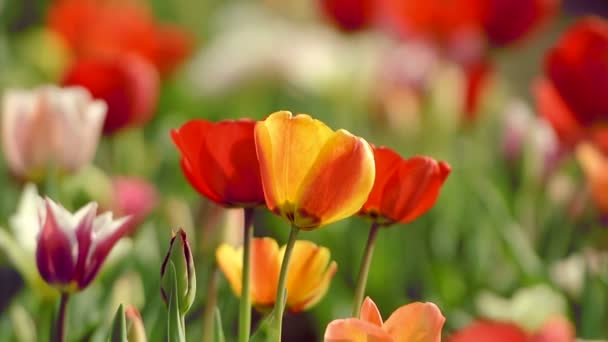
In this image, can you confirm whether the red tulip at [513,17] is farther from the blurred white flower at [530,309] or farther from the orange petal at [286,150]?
the orange petal at [286,150]

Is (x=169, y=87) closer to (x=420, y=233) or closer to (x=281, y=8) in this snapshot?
(x=420, y=233)

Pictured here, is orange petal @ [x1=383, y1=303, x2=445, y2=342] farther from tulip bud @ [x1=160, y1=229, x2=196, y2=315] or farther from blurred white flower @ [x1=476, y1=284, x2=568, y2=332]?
blurred white flower @ [x1=476, y1=284, x2=568, y2=332]

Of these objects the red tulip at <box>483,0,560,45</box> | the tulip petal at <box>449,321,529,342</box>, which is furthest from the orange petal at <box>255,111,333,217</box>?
the red tulip at <box>483,0,560,45</box>

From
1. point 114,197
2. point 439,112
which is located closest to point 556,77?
point 114,197

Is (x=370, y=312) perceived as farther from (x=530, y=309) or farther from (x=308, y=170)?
(x=530, y=309)

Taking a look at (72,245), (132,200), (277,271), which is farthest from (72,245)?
(132,200)
